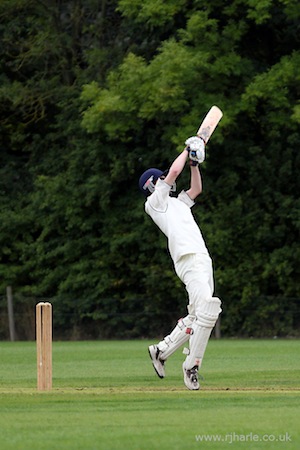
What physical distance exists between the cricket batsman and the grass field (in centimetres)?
39

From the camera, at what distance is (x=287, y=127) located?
2628 centimetres

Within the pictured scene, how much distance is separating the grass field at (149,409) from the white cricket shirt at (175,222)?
3.81ft

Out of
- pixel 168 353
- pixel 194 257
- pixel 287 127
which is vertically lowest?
pixel 287 127

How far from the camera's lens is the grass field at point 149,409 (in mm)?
7219

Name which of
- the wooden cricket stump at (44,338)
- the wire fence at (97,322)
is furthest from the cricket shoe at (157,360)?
the wire fence at (97,322)

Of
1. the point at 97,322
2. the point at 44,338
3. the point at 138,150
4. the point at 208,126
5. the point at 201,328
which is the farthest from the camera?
the point at 138,150

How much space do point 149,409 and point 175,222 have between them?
2.63m

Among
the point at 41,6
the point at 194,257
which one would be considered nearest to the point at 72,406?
the point at 194,257

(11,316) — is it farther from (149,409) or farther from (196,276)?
(149,409)

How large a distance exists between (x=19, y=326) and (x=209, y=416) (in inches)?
749

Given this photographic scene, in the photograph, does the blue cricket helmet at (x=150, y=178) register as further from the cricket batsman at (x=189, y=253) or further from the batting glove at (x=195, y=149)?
the batting glove at (x=195, y=149)

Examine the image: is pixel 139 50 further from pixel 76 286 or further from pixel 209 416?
pixel 209 416

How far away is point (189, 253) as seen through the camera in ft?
36.5

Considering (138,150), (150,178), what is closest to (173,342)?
(150,178)
